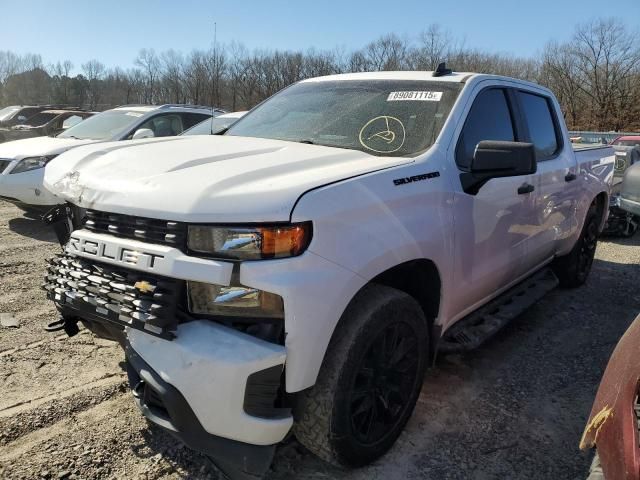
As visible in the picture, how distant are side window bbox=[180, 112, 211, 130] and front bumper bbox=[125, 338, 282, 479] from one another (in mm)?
6893

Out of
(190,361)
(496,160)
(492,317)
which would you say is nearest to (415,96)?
(496,160)

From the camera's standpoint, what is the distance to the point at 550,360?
382 centimetres

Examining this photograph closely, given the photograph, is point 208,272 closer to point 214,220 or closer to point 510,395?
point 214,220

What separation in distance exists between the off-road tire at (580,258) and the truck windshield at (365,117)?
2.82 metres

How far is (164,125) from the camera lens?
320 inches

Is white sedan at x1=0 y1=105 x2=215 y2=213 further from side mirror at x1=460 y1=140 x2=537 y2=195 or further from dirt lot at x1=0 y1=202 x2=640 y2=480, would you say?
side mirror at x1=460 y1=140 x2=537 y2=195

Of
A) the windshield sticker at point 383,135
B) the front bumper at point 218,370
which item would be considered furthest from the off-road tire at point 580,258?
the front bumper at point 218,370

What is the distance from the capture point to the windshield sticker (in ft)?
9.27

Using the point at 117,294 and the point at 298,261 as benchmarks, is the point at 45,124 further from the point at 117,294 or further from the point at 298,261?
the point at 298,261

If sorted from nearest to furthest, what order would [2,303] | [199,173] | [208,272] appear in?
[208,272], [199,173], [2,303]

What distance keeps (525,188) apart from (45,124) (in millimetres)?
15298

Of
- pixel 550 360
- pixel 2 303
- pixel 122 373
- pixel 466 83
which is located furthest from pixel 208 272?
pixel 2 303

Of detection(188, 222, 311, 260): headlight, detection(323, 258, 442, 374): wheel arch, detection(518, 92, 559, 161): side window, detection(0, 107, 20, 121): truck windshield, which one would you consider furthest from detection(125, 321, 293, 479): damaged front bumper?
detection(0, 107, 20, 121): truck windshield

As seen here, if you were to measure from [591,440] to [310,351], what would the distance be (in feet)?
3.27
